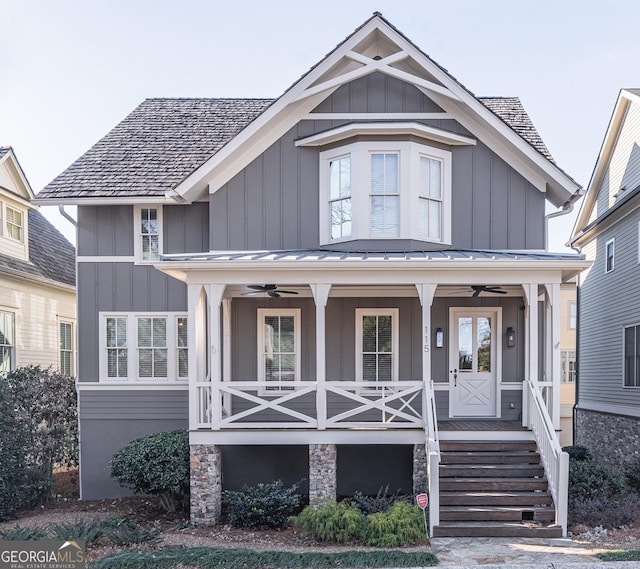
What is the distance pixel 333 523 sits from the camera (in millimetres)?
8594

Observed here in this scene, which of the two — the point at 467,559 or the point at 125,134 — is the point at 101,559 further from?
the point at 125,134

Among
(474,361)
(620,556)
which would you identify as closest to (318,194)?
(474,361)

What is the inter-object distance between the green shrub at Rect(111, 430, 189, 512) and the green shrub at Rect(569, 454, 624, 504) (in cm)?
645

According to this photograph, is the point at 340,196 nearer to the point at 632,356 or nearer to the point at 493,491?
the point at 493,491

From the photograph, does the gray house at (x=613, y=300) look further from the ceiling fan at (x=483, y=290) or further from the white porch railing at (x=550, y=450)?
the white porch railing at (x=550, y=450)

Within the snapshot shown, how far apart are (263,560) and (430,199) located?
23.7ft

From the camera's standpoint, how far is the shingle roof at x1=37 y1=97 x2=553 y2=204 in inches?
491

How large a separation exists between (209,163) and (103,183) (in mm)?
2568

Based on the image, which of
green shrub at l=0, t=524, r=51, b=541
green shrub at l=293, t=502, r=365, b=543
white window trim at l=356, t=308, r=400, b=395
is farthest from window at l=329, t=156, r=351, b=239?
green shrub at l=0, t=524, r=51, b=541

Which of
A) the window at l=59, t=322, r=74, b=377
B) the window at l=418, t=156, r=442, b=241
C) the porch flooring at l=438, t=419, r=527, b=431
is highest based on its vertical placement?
the window at l=418, t=156, r=442, b=241

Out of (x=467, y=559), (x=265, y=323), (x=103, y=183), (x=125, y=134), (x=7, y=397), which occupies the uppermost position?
(x=125, y=134)

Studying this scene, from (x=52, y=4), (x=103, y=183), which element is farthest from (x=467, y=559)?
(x=52, y=4)

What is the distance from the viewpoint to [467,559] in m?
7.68

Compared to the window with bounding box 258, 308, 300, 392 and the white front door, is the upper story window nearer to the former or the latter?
the window with bounding box 258, 308, 300, 392
